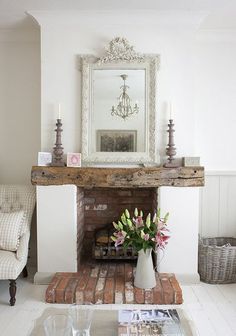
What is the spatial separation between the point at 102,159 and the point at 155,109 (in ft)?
2.17

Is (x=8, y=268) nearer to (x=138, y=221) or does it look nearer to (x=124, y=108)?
(x=138, y=221)

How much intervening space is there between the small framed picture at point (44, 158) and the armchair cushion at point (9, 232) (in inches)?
20.4

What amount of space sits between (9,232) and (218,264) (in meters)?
1.87

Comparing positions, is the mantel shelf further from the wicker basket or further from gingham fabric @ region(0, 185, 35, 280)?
the wicker basket

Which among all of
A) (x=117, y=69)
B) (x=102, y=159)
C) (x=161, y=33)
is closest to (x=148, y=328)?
(x=102, y=159)

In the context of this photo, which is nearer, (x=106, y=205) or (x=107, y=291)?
(x=107, y=291)

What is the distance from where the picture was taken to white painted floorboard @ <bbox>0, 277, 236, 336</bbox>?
2260 mm

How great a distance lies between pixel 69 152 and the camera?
3.05 meters

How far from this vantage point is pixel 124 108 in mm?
3043

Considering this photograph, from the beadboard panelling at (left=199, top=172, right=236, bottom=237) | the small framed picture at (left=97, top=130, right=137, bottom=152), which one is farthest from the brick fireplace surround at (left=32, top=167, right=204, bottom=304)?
the beadboard panelling at (left=199, top=172, right=236, bottom=237)

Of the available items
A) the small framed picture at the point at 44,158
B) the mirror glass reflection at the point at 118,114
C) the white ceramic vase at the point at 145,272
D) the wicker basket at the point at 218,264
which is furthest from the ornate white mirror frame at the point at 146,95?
the wicker basket at the point at 218,264

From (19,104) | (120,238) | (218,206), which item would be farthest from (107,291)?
(19,104)

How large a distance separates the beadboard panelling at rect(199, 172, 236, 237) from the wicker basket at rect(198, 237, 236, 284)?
15.3 inches

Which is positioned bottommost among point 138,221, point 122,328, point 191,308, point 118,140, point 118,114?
point 191,308
